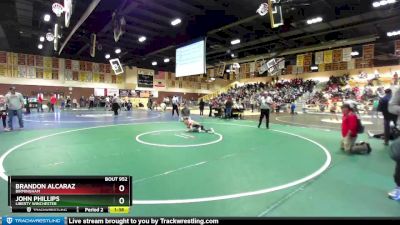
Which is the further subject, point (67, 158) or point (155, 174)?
point (67, 158)

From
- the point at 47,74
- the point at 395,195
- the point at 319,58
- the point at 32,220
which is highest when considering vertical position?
the point at 319,58

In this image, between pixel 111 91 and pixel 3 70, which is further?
pixel 111 91

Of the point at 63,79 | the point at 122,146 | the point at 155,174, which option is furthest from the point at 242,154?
the point at 63,79

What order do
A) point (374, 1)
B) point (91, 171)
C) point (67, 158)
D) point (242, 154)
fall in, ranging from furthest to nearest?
point (374, 1)
point (242, 154)
point (67, 158)
point (91, 171)

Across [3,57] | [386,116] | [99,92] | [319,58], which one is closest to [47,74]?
[3,57]

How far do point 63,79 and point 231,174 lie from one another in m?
36.9

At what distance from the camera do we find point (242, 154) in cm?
595

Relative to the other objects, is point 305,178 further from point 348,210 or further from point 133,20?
point 133,20

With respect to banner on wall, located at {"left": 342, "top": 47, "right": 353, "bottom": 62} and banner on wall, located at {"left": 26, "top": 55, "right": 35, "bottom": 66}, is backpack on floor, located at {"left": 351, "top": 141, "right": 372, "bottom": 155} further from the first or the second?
banner on wall, located at {"left": 26, "top": 55, "right": 35, "bottom": 66}

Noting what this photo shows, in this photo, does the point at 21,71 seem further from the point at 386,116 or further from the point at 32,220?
the point at 386,116

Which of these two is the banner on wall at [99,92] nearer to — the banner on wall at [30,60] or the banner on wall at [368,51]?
the banner on wall at [30,60]
